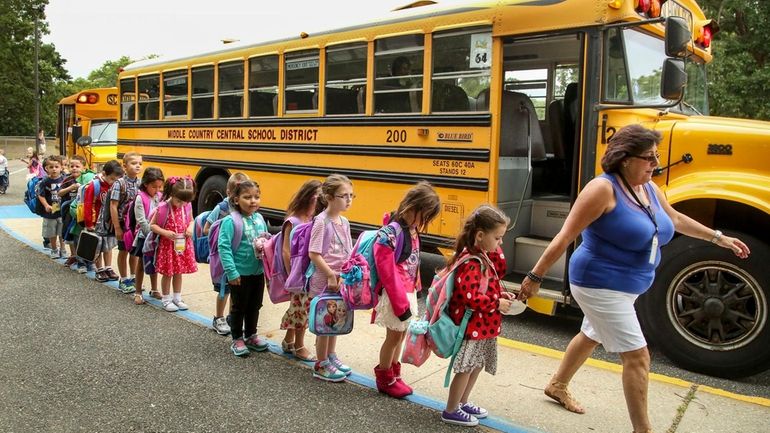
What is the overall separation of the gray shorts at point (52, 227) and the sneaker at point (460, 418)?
599 cm

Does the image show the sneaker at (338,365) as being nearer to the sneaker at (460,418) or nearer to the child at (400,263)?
the child at (400,263)

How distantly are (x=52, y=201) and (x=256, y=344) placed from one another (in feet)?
13.7

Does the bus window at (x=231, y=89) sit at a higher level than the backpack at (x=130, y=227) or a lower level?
higher

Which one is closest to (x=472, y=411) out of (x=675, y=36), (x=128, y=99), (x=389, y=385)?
(x=389, y=385)

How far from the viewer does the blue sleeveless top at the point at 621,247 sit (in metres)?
2.70

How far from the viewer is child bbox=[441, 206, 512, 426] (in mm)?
2898

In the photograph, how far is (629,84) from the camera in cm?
441

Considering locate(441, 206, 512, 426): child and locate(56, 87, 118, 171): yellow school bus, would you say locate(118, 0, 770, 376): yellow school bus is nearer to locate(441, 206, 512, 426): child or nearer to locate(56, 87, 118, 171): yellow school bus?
locate(441, 206, 512, 426): child

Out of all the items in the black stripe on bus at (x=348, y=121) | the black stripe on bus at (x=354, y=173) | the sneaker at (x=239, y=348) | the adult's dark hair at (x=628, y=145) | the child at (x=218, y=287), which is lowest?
the sneaker at (x=239, y=348)

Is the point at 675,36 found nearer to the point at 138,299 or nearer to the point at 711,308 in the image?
the point at 711,308

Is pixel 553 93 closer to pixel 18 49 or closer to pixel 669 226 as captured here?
pixel 669 226

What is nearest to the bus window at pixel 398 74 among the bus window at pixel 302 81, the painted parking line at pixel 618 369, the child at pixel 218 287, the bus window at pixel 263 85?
the bus window at pixel 302 81

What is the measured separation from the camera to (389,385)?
3475 millimetres

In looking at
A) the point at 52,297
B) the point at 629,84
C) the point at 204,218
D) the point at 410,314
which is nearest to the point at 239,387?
the point at 410,314
